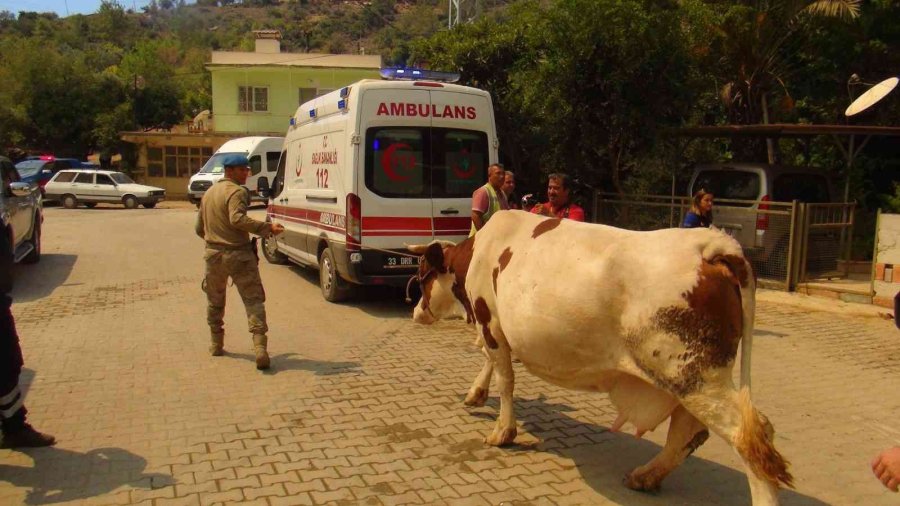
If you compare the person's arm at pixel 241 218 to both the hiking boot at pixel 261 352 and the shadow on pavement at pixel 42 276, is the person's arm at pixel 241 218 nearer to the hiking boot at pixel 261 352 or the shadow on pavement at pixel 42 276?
the hiking boot at pixel 261 352

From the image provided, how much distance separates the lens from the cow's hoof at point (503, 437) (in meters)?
5.17

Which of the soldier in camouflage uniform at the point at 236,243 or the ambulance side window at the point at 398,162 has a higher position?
the ambulance side window at the point at 398,162

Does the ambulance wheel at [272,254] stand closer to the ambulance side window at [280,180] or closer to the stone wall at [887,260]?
the ambulance side window at [280,180]

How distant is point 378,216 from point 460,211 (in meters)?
1.14

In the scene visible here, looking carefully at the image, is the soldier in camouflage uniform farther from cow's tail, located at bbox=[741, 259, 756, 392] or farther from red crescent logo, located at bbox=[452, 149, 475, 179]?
cow's tail, located at bbox=[741, 259, 756, 392]

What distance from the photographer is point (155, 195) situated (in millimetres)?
30641

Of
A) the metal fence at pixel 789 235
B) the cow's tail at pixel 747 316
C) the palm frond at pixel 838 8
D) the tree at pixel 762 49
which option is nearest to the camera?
the cow's tail at pixel 747 316

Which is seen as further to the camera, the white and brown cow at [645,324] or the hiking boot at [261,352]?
the hiking boot at [261,352]

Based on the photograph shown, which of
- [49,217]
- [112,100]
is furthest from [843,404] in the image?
[112,100]

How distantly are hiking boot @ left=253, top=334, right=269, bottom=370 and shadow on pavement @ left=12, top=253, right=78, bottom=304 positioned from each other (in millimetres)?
5362

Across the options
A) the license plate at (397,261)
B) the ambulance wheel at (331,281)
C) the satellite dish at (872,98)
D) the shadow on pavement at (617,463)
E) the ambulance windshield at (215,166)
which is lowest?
the shadow on pavement at (617,463)

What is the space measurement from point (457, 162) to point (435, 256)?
13.3ft

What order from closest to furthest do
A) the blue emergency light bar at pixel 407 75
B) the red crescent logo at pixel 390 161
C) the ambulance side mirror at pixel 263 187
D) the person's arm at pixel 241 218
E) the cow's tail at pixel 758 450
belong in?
the cow's tail at pixel 758 450, the person's arm at pixel 241 218, the red crescent logo at pixel 390 161, the blue emergency light bar at pixel 407 75, the ambulance side mirror at pixel 263 187

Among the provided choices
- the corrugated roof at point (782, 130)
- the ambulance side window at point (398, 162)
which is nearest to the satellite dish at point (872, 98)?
the corrugated roof at point (782, 130)
